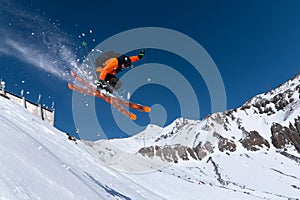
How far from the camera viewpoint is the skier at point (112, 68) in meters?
14.1

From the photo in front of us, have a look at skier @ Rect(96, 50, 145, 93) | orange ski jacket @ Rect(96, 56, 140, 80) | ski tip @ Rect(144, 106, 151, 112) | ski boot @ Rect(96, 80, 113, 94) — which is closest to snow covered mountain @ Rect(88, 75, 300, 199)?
ski tip @ Rect(144, 106, 151, 112)

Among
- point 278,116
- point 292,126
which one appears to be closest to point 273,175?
point 292,126

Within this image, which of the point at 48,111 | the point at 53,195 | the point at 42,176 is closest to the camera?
the point at 53,195

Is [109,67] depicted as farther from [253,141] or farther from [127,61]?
[253,141]

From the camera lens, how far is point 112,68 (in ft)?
46.4

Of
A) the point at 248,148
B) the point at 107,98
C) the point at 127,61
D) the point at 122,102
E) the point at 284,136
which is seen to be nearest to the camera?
the point at 127,61

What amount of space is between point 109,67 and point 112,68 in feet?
0.53

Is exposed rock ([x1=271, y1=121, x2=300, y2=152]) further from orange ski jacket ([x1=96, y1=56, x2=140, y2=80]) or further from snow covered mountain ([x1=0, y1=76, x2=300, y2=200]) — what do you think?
orange ski jacket ([x1=96, y1=56, x2=140, y2=80])

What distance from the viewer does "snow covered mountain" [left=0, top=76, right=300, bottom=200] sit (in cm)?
524

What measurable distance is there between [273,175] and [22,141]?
2931 inches

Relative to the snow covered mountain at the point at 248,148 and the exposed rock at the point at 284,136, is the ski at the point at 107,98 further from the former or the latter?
the exposed rock at the point at 284,136

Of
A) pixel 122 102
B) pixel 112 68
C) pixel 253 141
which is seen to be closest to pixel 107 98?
pixel 122 102

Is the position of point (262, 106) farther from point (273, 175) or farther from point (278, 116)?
point (273, 175)

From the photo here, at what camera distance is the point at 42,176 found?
5324 millimetres
